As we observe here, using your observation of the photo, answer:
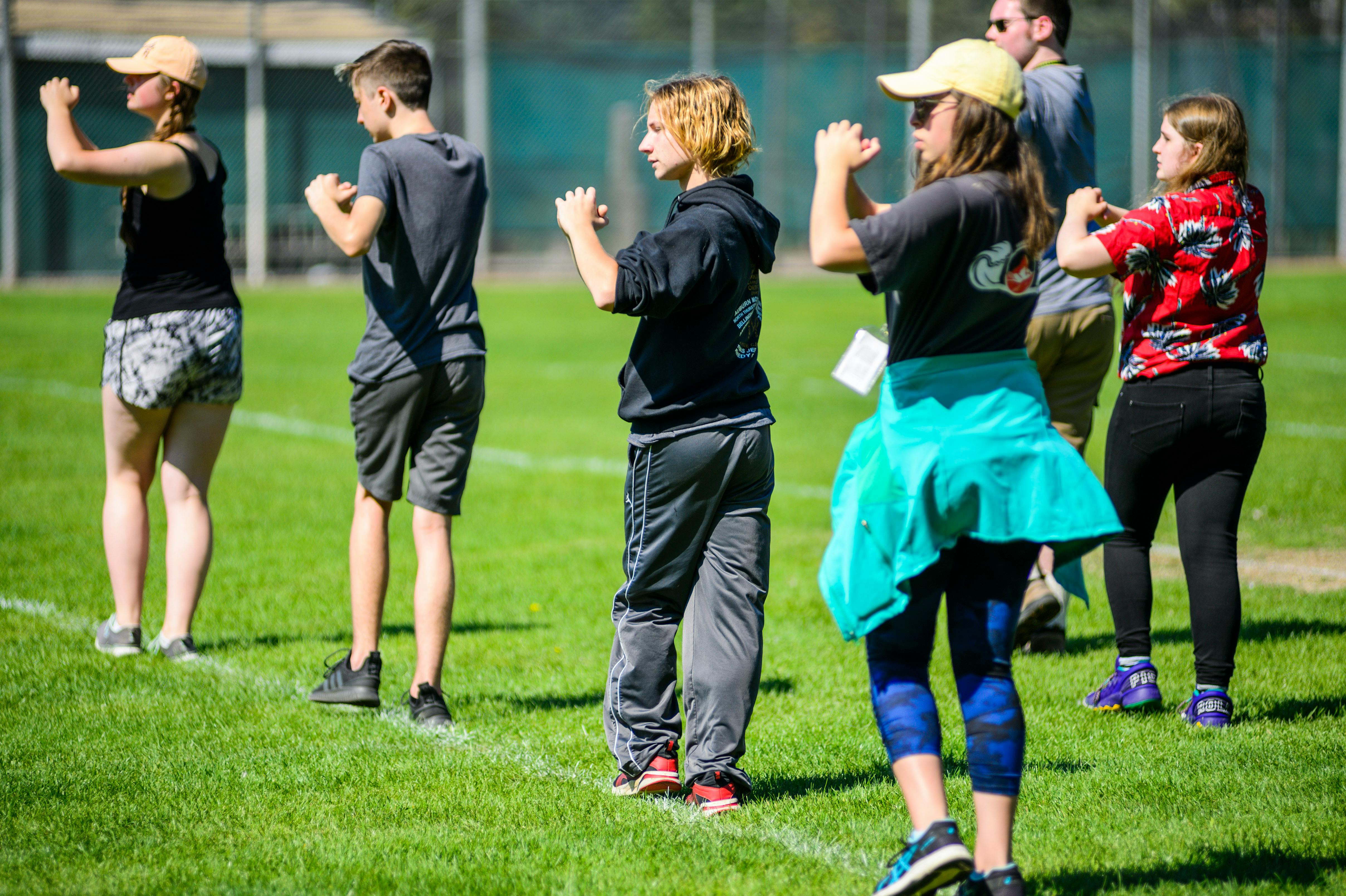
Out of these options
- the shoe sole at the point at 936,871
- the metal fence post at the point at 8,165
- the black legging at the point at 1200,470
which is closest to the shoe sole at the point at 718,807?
the shoe sole at the point at 936,871

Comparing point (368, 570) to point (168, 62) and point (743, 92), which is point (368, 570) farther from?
point (743, 92)

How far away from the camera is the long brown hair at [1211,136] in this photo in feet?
14.4

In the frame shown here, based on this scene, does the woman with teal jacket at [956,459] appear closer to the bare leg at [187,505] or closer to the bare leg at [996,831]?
the bare leg at [996,831]

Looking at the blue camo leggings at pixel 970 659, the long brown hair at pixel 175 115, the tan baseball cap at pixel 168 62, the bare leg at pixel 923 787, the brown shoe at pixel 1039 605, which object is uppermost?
the tan baseball cap at pixel 168 62

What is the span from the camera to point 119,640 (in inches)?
220

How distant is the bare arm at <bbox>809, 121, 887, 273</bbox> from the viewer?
292cm

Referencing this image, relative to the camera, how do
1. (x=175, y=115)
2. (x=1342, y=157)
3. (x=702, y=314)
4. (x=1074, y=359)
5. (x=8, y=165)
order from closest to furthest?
(x=702, y=314) < (x=175, y=115) < (x=1074, y=359) < (x=8, y=165) < (x=1342, y=157)

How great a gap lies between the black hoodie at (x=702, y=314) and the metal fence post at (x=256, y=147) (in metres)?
22.4

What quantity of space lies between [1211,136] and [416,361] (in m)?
2.75

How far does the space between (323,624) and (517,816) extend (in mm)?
2622

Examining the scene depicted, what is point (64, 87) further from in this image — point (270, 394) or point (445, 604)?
point (270, 394)

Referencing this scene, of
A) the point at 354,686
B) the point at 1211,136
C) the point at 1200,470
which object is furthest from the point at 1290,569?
the point at 354,686

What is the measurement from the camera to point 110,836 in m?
3.70

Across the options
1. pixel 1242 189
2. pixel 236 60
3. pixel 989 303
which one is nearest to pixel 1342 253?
pixel 236 60
